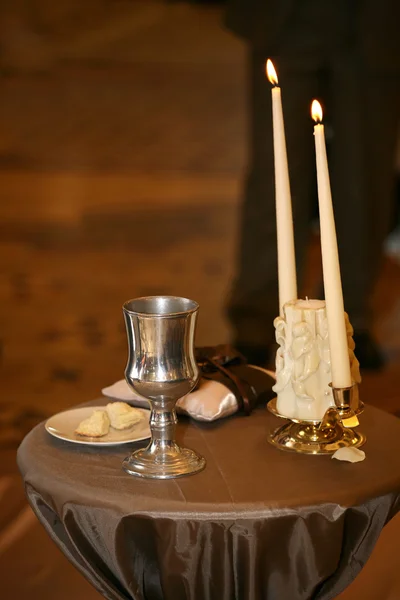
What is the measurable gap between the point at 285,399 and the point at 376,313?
2.45 meters

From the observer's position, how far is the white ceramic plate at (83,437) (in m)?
1.21

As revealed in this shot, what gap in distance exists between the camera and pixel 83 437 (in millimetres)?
1226

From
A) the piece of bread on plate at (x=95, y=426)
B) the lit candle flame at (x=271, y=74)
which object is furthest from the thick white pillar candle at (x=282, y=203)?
the piece of bread on plate at (x=95, y=426)

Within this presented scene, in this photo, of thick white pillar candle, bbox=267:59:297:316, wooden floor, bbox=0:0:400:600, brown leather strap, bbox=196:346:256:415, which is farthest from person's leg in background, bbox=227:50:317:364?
thick white pillar candle, bbox=267:59:297:316

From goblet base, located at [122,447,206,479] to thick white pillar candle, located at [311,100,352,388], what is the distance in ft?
0.66

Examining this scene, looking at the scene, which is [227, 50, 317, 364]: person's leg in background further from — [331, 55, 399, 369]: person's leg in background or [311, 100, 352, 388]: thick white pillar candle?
[311, 100, 352, 388]: thick white pillar candle

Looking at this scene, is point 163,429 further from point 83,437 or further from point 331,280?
point 331,280

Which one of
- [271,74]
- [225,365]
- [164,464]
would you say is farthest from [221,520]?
[271,74]

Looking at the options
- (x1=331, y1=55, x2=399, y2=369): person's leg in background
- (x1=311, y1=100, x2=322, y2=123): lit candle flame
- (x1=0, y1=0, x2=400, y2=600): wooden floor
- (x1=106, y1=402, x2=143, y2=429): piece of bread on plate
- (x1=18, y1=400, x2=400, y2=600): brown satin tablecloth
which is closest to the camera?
(x1=18, y1=400, x2=400, y2=600): brown satin tablecloth

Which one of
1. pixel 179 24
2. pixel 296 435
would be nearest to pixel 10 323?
pixel 296 435

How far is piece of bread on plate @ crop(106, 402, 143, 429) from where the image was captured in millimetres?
1262

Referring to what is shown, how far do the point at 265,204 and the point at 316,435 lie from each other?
202 cm

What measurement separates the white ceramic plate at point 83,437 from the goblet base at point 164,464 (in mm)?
45

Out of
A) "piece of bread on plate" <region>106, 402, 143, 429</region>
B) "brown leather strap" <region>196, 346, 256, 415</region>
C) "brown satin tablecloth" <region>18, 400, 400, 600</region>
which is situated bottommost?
"brown satin tablecloth" <region>18, 400, 400, 600</region>
